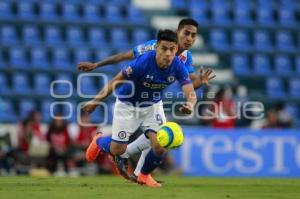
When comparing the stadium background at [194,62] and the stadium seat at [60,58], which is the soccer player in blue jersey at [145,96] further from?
the stadium seat at [60,58]

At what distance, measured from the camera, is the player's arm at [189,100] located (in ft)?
28.9

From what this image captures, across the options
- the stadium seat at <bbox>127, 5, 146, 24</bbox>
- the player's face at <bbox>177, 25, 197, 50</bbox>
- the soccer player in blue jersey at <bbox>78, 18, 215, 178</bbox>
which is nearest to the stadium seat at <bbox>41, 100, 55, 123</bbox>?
the stadium seat at <bbox>127, 5, 146, 24</bbox>

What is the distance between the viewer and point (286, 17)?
71.8ft

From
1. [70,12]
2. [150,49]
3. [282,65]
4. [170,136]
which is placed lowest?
[170,136]

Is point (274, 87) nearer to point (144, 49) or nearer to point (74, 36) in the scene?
point (74, 36)

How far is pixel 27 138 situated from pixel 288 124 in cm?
534

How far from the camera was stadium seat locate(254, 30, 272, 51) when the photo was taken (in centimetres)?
2133

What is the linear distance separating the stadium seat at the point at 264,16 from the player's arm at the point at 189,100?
1249 cm

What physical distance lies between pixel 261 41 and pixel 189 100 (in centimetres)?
1240

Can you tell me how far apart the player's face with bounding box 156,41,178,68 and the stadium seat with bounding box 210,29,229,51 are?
11.5 metres

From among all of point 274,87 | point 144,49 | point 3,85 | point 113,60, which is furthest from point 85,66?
point 274,87

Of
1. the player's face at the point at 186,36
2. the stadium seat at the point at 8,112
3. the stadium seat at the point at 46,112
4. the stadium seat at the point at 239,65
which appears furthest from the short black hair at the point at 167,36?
the stadium seat at the point at 239,65

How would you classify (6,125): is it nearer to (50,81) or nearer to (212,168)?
(50,81)

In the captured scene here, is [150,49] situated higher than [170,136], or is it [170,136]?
[150,49]
